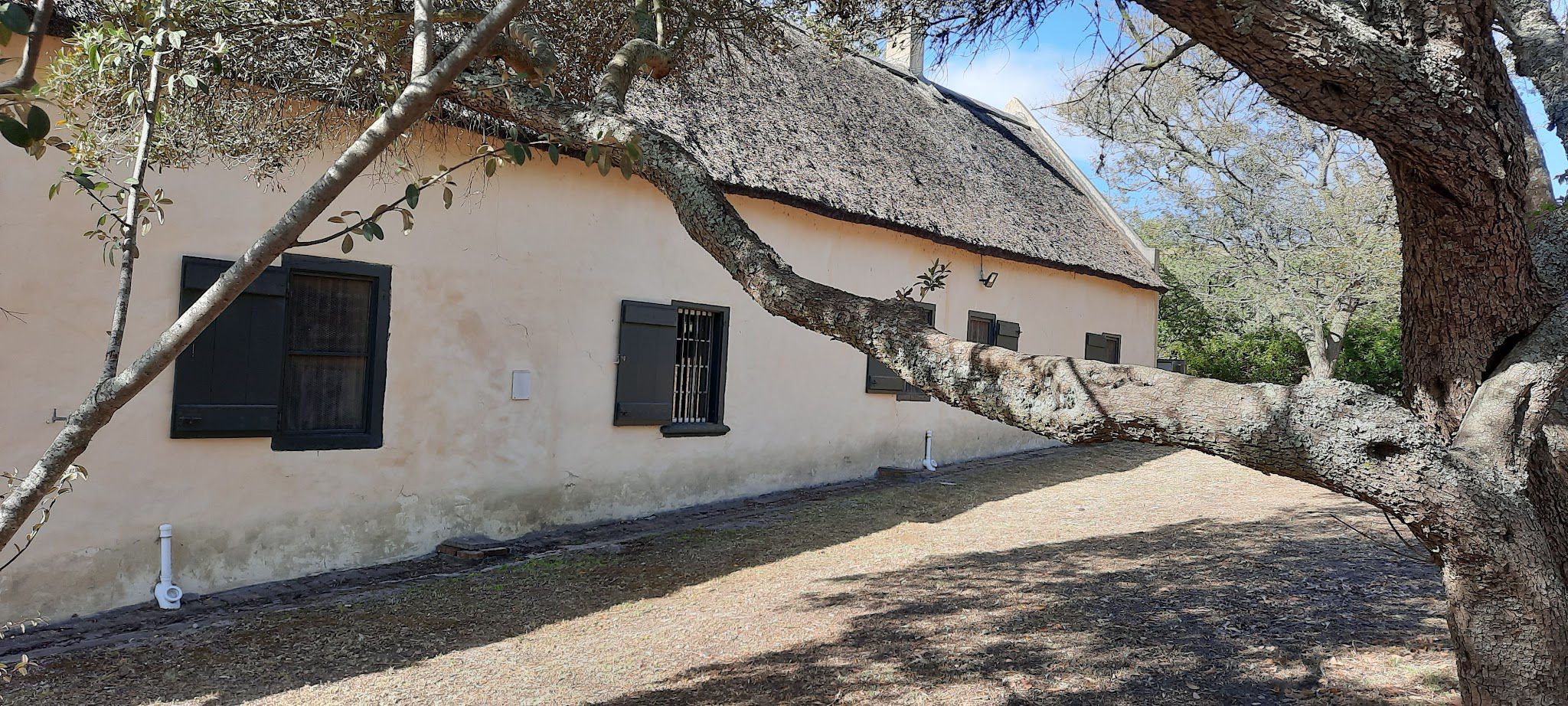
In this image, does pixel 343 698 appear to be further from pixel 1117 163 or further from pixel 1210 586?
pixel 1117 163

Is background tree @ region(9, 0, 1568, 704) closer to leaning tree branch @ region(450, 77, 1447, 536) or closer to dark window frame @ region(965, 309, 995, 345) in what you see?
leaning tree branch @ region(450, 77, 1447, 536)

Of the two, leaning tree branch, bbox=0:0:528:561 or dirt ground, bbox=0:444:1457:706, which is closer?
leaning tree branch, bbox=0:0:528:561

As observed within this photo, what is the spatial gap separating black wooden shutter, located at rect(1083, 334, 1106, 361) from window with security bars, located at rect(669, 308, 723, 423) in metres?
7.93

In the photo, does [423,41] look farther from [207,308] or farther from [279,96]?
[279,96]

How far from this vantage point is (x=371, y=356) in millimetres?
6570

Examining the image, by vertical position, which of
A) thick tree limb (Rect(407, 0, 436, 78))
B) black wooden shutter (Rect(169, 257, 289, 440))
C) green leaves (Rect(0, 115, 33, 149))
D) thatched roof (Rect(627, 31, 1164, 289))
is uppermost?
thatched roof (Rect(627, 31, 1164, 289))

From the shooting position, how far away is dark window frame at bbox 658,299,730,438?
886 cm

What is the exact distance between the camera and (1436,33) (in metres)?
2.69

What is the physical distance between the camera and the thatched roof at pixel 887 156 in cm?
920

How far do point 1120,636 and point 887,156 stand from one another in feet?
26.7

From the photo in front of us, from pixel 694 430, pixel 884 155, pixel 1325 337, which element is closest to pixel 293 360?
pixel 694 430

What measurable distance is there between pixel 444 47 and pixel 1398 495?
13.1 feet

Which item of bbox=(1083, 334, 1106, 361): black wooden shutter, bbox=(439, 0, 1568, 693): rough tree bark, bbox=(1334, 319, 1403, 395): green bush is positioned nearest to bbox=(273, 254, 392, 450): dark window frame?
bbox=(439, 0, 1568, 693): rough tree bark

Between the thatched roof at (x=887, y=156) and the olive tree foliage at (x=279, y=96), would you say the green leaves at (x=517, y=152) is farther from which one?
the thatched roof at (x=887, y=156)
